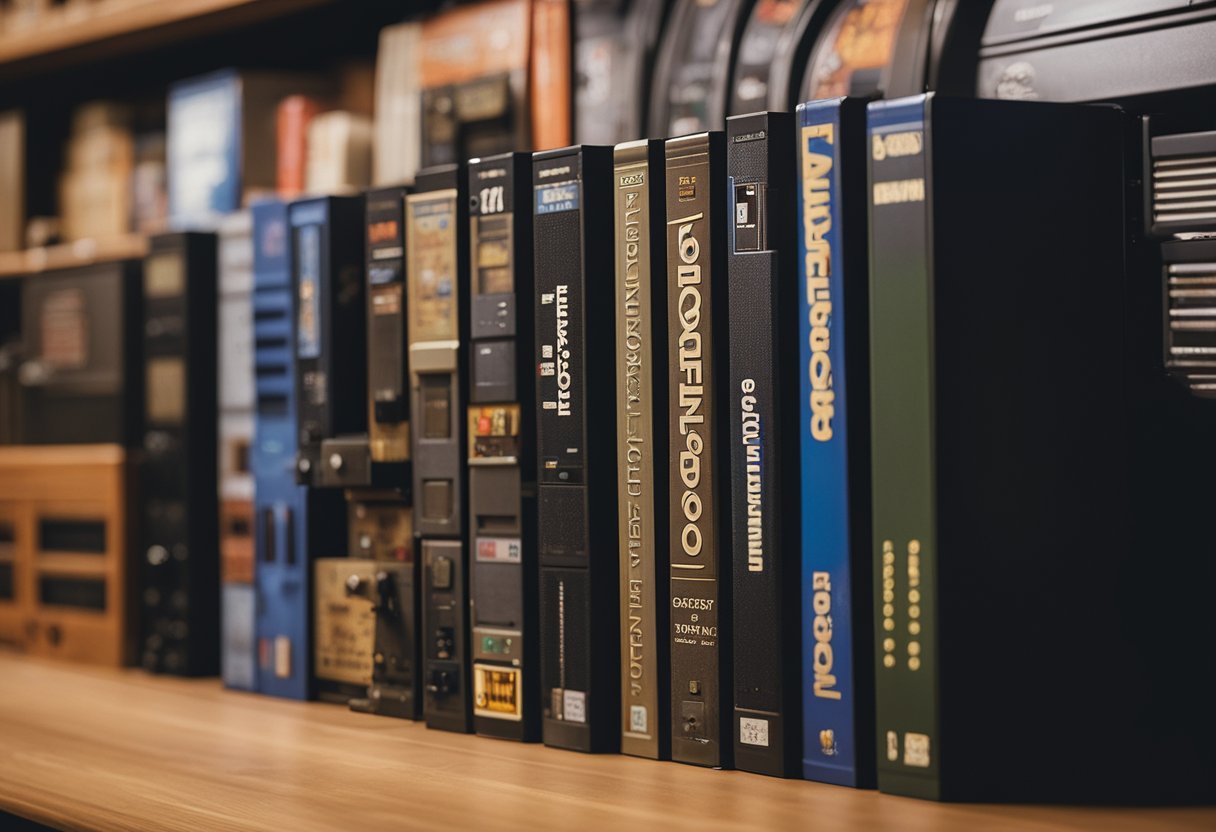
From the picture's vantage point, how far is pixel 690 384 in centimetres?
131

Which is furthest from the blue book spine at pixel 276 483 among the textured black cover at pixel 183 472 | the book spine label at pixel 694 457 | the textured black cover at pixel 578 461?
the book spine label at pixel 694 457

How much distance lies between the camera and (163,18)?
2320mm

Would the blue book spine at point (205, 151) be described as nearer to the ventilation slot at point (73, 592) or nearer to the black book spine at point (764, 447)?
the ventilation slot at point (73, 592)

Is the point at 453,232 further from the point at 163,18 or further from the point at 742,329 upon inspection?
the point at 163,18

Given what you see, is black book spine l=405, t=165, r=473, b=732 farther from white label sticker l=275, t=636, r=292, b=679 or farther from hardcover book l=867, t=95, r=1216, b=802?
hardcover book l=867, t=95, r=1216, b=802

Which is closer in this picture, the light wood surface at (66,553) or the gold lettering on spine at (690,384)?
the gold lettering on spine at (690,384)

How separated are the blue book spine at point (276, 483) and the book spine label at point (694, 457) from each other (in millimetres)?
577

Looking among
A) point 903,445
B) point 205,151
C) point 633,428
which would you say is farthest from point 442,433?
point 205,151

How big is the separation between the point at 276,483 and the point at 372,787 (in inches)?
22.7

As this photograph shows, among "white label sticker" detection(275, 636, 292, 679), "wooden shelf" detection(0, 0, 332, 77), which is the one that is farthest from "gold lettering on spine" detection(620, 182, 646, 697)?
"wooden shelf" detection(0, 0, 332, 77)

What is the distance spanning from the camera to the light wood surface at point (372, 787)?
1.11 metres

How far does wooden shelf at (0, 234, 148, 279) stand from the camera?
2.20 metres

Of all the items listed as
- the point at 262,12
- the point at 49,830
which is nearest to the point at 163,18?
the point at 262,12

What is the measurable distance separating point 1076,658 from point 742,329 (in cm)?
37
